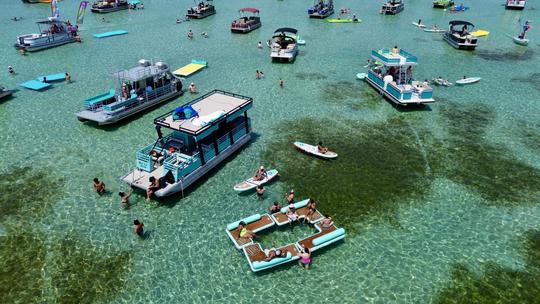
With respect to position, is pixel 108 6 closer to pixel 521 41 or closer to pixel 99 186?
pixel 99 186

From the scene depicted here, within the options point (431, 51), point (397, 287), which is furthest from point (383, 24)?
point (397, 287)

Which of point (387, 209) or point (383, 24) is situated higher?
point (383, 24)

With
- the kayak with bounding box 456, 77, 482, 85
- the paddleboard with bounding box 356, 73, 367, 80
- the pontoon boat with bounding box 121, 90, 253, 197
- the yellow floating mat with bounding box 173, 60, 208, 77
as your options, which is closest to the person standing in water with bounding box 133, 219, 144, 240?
the pontoon boat with bounding box 121, 90, 253, 197

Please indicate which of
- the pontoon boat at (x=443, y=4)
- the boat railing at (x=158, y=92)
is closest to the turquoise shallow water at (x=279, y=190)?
the boat railing at (x=158, y=92)

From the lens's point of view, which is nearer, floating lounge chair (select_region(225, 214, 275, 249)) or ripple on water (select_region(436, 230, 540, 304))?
ripple on water (select_region(436, 230, 540, 304))

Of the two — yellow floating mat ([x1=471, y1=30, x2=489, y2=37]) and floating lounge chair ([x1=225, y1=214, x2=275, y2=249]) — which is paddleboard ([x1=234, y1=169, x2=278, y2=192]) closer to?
floating lounge chair ([x1=225, y1=214, x2=275, y2=249])

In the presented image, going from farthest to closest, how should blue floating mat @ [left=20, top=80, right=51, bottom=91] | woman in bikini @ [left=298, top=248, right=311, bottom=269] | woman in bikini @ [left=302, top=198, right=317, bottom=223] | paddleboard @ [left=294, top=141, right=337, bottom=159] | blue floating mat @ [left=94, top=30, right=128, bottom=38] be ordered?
blue floating mat @ [left=94, top=30, right=128, bottom=38] → blue floating mat @ [left=20, top=80, right=51, bottom=91] → paddleboard @ [left=294, top=141, right=337, bottom=159] → woman in bikini @ [left=302, top=198, right=317, bottom=223] → woman in bikini @ [left=298, top=248, right=311, bottom=269]

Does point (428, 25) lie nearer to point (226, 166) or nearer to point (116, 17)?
point (226, 166)
